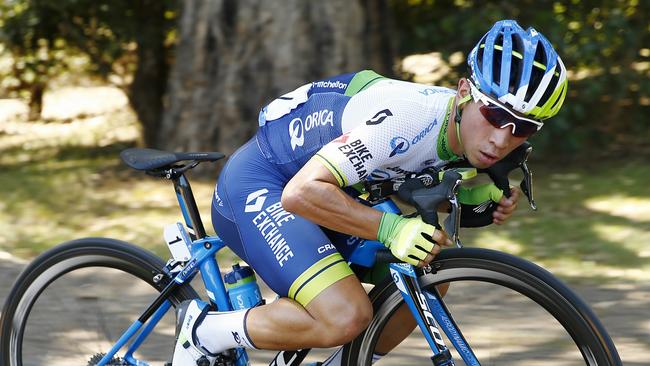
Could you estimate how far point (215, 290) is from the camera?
12.5 ft

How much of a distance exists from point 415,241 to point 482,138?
0.43 metres

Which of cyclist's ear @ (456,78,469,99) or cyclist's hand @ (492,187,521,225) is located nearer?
cyclist's ear @ (456,78,469,99)

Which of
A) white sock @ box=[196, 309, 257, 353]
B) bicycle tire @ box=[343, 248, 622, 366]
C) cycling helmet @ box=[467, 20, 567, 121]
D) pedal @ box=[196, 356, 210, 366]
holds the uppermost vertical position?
cycling helmet @ box=[467, 20, 567, 121]

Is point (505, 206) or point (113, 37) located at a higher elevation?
point (505, 206)

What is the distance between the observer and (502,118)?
10.6 ft

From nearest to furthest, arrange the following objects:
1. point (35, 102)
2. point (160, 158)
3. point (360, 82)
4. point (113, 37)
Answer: point (360, 82) → point (160, 158) → point (113, 37) → point (35, 102)

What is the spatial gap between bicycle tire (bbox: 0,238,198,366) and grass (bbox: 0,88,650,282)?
9.29 feet

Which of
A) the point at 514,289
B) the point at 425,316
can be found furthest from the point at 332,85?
the point at 514,289

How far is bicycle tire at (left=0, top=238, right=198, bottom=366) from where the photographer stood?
3934mm

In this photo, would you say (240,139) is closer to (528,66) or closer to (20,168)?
(20,168)

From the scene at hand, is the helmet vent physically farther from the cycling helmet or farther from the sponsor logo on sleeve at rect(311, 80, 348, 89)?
the sponsor logo on sleeve at rect(311, 80, 348, 89)

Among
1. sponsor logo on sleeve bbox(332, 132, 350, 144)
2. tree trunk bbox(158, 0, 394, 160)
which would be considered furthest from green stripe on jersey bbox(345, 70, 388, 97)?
tree trunk bbox(158, 0, 394, 160)

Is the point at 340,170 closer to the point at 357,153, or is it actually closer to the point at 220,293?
the point at 357,153

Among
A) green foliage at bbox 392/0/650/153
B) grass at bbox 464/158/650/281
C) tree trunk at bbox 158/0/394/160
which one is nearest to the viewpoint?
grass at bbox 464/158/650/281
